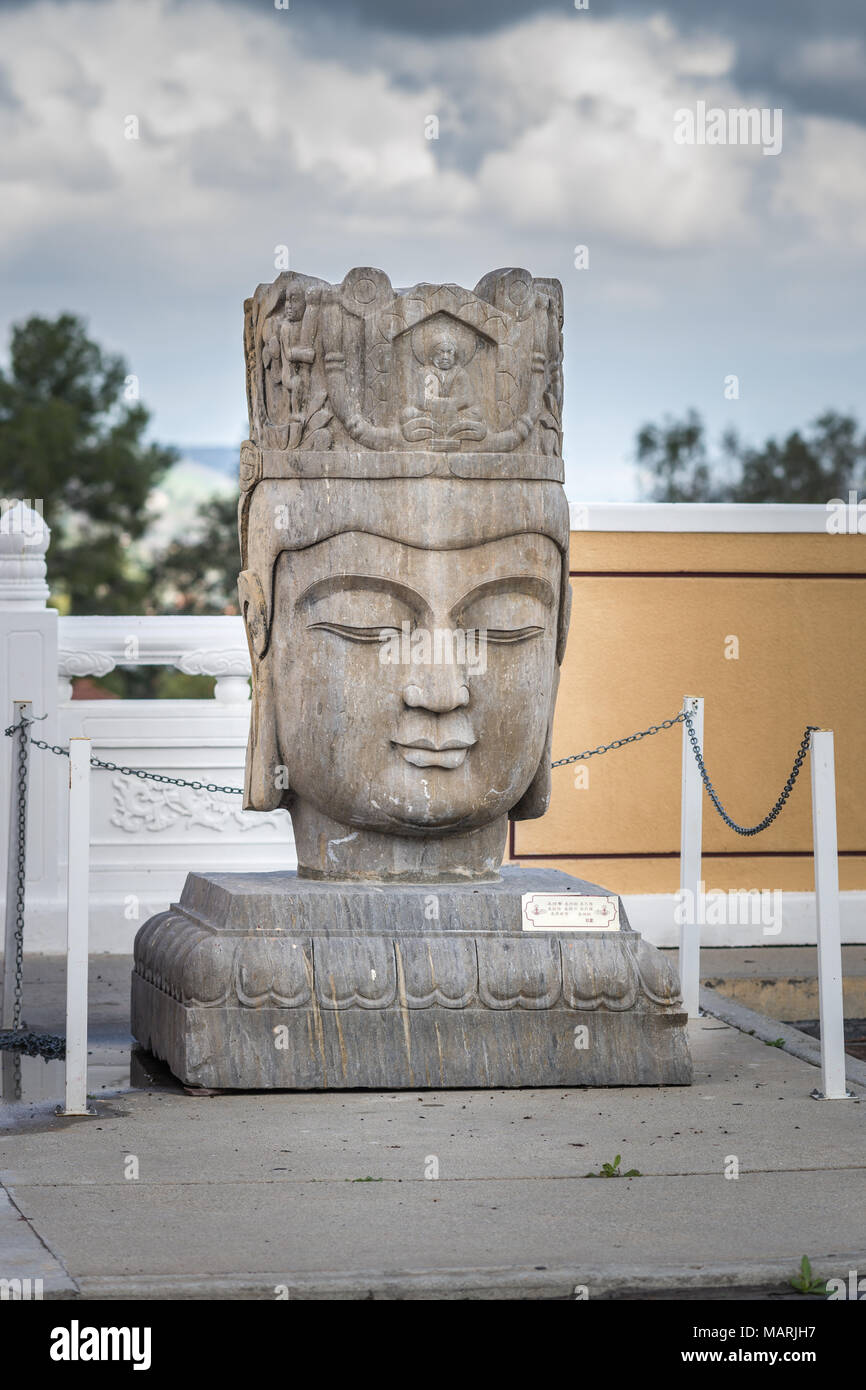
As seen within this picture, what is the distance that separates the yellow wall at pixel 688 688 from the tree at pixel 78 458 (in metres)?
18.9

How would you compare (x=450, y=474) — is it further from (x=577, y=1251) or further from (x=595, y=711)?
(x=595, y=711)

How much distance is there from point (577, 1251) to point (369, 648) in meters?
2.64

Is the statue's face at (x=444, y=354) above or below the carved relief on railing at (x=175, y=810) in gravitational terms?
above

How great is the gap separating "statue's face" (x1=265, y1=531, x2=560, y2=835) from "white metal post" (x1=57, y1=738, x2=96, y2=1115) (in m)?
0.98

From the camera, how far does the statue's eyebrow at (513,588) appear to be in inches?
254

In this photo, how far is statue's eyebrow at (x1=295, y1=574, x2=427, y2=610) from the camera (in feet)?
21.0

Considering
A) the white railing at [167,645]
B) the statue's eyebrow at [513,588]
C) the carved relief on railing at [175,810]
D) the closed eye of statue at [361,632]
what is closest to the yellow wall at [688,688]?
the carved relief on railing at [175,810]

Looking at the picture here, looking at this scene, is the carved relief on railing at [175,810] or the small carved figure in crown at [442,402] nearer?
the small carved figure in crown at [442,402]

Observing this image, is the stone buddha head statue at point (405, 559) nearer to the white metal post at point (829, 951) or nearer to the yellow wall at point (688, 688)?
the white metal post at point (829, 951)

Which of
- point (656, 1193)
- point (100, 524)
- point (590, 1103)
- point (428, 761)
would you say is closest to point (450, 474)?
point (428, 761)

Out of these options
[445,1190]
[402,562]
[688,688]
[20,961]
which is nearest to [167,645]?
[20,961]

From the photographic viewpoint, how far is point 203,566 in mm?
31422

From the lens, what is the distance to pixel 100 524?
1138 inches

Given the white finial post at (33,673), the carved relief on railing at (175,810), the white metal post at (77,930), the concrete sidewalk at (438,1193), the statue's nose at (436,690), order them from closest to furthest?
1. the concrete sidewalk at (438,1193)
2. the white metal post at (77,930)
3. the statue's nose at (436,690)
4. the white finial post at (33,673)
5. the carved relief on railing at (175,810)
